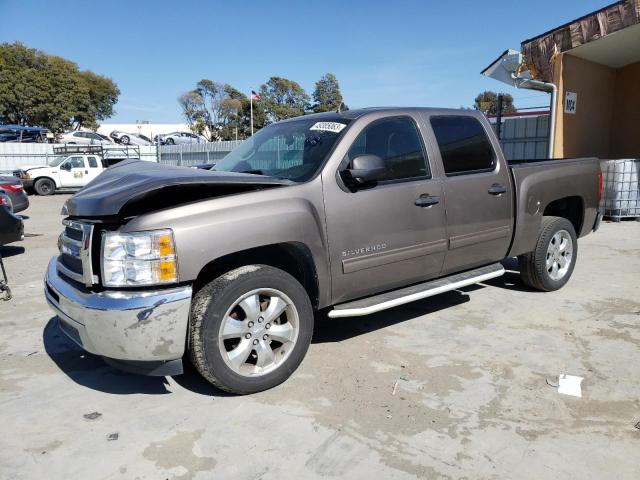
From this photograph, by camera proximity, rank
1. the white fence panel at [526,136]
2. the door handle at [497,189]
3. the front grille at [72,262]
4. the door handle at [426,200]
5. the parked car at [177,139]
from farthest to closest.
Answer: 1. the parked car at [177,139]
2. the white fence panel at [526,136]
3. the door handle at [497,189]
4. the door handle at [426,200]
5. the front grille at [72,262]

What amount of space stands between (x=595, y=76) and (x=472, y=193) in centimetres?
1107

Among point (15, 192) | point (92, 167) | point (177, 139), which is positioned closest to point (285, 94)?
point (177, 139)

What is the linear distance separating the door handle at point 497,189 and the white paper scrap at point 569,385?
167 cm

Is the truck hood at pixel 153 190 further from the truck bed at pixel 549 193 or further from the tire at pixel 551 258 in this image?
the tire at pixel 551 258

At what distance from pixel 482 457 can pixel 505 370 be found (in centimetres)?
115

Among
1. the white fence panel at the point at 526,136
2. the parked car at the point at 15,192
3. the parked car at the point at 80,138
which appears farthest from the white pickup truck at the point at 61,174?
the parked car at the point at 80,138

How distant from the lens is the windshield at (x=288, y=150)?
12.2ft

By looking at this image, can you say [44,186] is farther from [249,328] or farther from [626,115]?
[626,115]

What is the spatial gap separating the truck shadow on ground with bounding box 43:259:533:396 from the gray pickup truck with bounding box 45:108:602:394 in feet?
1.18

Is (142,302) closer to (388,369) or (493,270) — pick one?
(388,369)

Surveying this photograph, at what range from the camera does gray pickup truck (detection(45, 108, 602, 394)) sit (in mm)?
2871

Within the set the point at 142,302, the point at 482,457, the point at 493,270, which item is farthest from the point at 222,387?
the point at 493,270

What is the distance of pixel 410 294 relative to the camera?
3.97m

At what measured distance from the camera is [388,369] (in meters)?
3.66
